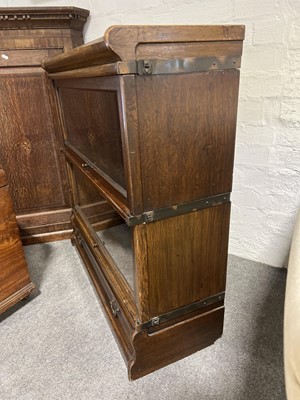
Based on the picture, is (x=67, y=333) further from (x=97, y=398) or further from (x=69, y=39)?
(x=69, y=39)

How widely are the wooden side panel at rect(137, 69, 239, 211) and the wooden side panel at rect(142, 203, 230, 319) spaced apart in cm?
9

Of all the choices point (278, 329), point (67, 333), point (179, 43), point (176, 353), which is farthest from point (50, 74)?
point (278, 329)

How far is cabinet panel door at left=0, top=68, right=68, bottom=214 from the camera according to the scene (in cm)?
175

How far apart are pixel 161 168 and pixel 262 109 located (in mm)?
815

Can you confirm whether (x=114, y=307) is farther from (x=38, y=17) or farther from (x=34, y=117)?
(x=38, y=17)

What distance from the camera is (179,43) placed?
30.6 inches

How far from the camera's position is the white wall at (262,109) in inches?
51.3

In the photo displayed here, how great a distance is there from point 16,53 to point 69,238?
3.79ft

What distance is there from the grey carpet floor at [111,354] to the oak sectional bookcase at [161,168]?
0.07 meters

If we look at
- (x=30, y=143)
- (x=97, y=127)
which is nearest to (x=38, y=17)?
(x=30, y=143)

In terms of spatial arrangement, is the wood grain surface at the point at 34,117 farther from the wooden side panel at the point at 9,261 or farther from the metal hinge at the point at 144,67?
the metal hinge at the point at 144,67

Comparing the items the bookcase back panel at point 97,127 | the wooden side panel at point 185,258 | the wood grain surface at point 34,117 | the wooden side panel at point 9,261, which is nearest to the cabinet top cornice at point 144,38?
the bookcase back panel at point 97,127

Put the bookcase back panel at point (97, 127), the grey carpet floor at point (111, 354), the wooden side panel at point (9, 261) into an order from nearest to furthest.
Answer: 1. the bookcase back panel at point (97, 127)
2. the grey carpet floor at point (111, 354)
3. the wooden side panel at point (9, 261)

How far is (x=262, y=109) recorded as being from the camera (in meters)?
1.44
